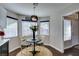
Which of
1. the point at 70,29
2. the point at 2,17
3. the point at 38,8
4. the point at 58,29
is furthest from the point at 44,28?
the point at 2,17

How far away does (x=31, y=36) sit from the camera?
165 centimetres

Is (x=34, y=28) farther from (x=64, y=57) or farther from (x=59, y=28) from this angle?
(x=64, y=57)

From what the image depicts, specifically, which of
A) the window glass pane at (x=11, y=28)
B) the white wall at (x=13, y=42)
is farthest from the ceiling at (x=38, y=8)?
the window glass pane at (x=11, y=28)

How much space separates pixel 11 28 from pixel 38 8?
1.71 ft

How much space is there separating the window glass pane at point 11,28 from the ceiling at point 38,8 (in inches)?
6.6

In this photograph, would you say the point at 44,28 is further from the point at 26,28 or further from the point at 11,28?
the point at 11,28

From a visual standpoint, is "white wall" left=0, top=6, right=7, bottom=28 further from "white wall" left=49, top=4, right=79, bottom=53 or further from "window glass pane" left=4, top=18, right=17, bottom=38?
"white wall" left=49, top=4, right=79, bottom=53

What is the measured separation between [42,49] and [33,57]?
0.26 metres

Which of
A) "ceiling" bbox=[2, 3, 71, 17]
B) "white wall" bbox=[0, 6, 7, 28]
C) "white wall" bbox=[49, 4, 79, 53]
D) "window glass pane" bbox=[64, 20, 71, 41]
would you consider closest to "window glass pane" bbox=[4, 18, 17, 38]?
"white wall" bbox=[0, 6, 7, 28]

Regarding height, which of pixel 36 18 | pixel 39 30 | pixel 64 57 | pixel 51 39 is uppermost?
pixel 36 18

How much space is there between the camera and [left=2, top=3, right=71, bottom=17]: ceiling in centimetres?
149

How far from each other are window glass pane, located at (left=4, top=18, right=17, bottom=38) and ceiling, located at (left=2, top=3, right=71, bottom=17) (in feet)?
0.55

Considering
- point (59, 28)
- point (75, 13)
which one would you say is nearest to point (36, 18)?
point (59, 28)

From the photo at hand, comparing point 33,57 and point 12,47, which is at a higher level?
point 12,47
